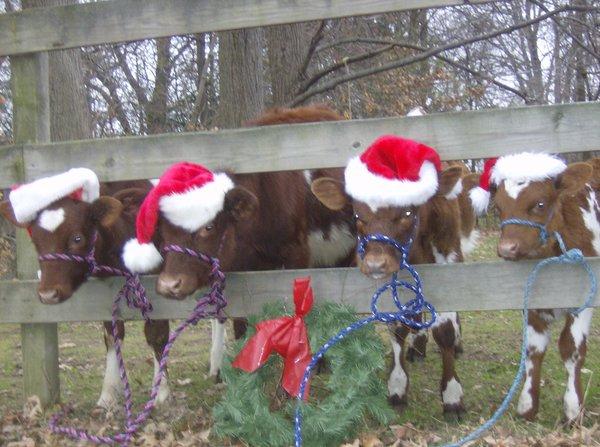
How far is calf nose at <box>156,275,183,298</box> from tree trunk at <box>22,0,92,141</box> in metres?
5.54

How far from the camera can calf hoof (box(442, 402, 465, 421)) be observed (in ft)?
17.3

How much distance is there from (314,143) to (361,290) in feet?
2.94

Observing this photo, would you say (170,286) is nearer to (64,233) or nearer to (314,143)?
(64,233)

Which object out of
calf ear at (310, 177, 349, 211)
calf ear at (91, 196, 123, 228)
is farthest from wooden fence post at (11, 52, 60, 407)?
calf ear at (310, 177, 349, 211)

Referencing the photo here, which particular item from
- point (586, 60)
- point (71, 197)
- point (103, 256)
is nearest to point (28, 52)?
point (71, 197)

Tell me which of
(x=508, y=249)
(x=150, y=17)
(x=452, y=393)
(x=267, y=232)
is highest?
(x=150, y=17)

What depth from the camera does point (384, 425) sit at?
4.63m

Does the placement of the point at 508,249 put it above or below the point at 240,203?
below

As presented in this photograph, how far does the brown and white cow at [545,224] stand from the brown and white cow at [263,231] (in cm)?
140

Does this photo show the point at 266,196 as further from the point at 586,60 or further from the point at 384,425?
the point at 586,60

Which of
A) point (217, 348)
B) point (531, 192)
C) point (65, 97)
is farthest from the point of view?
point (65, 97)

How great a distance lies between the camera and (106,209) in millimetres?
5094

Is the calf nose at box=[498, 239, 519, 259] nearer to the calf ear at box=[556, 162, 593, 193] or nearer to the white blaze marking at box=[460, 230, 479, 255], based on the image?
the calf ear at box=[556, 162, 593, 193]

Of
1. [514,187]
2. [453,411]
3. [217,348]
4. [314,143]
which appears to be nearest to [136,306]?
[314,143]
